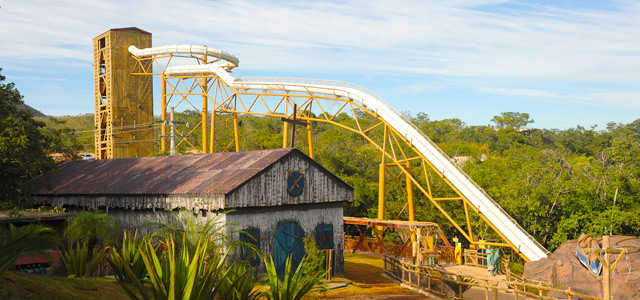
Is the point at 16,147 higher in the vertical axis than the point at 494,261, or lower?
higher

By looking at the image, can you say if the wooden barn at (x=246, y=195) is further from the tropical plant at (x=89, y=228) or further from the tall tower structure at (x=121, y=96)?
the tall tower structure at (x=121, y=96)

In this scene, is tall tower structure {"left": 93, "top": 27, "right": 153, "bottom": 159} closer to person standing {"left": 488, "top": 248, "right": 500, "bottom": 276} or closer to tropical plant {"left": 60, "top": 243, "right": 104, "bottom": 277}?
tropical plant {"left": 60, "top": 243, "right": 104, "bottom": 277}

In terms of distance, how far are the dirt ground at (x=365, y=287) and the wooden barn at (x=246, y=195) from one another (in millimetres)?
1151

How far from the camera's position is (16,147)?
762 inches

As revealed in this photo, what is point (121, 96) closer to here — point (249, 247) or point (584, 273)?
point (249, 247)

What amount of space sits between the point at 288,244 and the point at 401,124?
1207 cm

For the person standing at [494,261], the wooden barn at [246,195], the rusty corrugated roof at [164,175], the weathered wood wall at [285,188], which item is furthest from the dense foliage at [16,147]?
the person standing at [494,261]

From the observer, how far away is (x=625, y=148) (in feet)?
113

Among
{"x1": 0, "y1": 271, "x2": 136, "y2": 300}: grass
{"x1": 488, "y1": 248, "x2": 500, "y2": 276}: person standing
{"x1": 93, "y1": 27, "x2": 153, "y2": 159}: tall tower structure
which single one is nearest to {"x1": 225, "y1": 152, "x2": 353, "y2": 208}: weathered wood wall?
{"x1": 0, "y1": 271, "x2": 136, "y2": 300}: grass

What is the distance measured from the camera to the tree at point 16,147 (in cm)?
1930

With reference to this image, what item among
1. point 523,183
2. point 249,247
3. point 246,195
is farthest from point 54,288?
point 523,183

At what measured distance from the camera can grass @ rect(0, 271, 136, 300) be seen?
10.6 metres

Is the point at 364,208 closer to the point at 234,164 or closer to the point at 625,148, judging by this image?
the point at 625,148

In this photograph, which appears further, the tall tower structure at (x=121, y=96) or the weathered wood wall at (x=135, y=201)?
the tall tower structure at (x=121, y=96)
